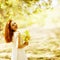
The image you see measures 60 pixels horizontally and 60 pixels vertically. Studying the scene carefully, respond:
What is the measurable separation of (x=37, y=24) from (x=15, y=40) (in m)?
0.28

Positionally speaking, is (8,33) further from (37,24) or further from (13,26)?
(37,24)

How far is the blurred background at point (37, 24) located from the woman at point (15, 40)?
0.14 ft

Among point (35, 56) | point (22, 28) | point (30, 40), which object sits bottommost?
point (35, 56)

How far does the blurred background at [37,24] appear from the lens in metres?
2.08

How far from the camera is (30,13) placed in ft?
7.16

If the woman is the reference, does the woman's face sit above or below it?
above

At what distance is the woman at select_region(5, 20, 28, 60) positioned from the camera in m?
2.12

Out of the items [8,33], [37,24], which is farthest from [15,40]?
[37,24]

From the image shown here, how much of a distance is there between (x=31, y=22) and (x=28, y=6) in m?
0.18

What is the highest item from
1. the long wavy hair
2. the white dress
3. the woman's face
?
the woman's face

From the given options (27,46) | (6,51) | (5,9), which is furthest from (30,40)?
(5,9)

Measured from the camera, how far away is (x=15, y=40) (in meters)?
2.15

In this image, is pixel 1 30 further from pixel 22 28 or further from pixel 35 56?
pixel 35 56

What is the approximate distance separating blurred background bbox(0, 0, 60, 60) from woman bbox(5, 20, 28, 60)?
44 millimetres
